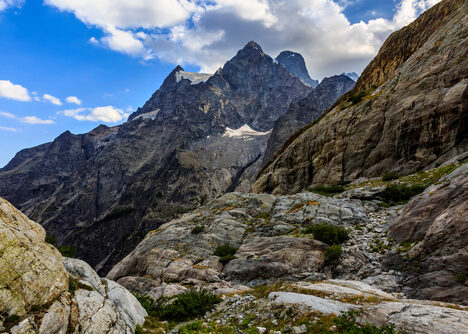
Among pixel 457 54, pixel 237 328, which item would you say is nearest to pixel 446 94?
pixel 457 54

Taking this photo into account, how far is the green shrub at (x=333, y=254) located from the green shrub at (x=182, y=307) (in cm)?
727

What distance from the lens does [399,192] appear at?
20.2 meters

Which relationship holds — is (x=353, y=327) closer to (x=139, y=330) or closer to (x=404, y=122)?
(x=139, y=330)

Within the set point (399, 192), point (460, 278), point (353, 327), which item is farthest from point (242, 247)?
point (399, 192)

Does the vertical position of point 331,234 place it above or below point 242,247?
above

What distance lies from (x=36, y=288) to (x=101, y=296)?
3003 millimetres

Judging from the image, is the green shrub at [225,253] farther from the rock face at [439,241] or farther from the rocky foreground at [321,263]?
the rock face at [439,241]

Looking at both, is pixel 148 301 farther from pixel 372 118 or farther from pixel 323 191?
pixel 372 118

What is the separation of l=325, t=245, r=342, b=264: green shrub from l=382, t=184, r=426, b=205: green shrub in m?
8.84

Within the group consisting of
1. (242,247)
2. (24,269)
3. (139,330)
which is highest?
(24,269)

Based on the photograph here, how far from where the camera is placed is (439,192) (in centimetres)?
1411

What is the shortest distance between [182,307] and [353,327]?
315 inches

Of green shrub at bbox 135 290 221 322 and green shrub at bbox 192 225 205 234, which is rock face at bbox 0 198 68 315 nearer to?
green shrub at bbox 135 290 221 322

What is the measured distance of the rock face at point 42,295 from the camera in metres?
6.96
